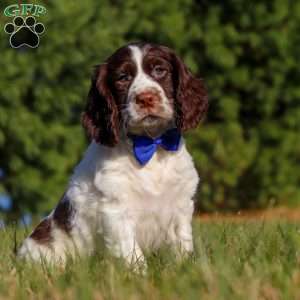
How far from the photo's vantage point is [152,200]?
5.65 metres

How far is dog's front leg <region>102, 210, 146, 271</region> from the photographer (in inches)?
218

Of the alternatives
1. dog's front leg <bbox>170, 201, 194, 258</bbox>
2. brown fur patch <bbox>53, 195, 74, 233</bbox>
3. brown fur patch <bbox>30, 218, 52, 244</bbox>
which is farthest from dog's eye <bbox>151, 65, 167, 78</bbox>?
brown fur patch <bbox>30, 218, 52, 244</bbox>

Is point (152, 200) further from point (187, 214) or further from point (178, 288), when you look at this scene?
point (178, 288)

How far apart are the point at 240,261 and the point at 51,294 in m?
1.08

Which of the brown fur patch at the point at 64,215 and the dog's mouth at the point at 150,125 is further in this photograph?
the brown fur patch at the point at 64,215

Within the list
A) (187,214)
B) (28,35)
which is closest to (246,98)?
(28,35)

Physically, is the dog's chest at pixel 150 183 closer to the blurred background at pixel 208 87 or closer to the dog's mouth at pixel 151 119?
the dog's mouth at pixel 151 119

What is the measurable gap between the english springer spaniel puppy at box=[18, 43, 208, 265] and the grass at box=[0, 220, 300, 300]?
0.29 meters

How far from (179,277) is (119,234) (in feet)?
4.70

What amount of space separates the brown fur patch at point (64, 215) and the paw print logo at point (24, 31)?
18.6 feet

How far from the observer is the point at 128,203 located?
5609mm

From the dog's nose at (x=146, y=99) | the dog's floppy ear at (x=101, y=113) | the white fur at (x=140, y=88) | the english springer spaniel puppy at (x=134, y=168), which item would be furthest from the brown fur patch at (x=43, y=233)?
the dog's nose at (x=146, y=99)

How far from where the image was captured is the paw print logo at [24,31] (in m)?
11.5

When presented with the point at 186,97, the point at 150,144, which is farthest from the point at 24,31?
the point at 150,144
